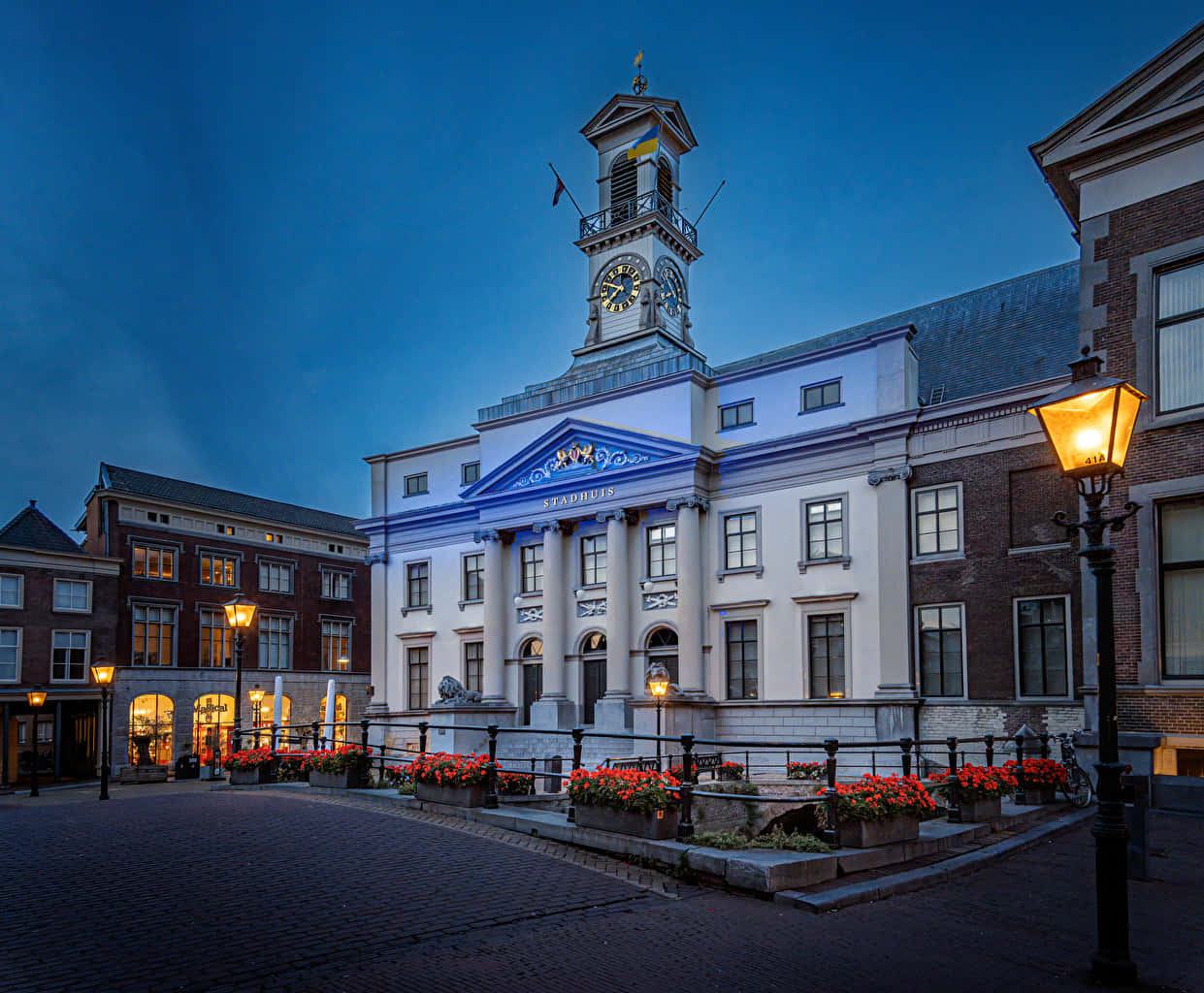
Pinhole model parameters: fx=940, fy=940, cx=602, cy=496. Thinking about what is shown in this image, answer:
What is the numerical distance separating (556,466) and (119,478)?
969 inches

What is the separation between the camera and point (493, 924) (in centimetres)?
785

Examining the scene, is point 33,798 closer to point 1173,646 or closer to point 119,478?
point 119,478

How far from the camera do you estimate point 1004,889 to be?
9.52m

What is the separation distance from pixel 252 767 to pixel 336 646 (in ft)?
116

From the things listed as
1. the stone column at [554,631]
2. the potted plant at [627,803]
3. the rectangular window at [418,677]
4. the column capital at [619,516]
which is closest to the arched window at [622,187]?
the column capital at [619,516]

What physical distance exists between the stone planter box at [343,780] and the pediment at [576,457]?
54.4ft

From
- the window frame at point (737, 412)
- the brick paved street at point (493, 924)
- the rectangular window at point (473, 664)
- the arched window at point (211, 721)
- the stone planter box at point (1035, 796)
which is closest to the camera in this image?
the brick paved street at point (493, 924)

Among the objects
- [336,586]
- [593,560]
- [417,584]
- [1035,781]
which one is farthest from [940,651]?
[336,586]

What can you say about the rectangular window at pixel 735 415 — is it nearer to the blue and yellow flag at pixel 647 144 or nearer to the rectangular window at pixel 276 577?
the blue and yellow flag at pixel 647 144

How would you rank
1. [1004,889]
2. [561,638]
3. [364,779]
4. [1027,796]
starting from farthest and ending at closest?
1. [561,638]
2. [364,779]
3. [1027,796]
4. [1004,889]

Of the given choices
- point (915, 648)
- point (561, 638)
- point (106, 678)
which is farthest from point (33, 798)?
point (915, 648)

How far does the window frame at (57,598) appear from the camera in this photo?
135 feet

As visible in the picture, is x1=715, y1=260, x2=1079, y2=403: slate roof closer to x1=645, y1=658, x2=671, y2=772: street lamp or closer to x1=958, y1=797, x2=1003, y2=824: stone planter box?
x1=645, y1=658, x2=671, y2=772: street lamp

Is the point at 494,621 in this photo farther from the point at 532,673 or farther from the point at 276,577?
the point at 276,577
